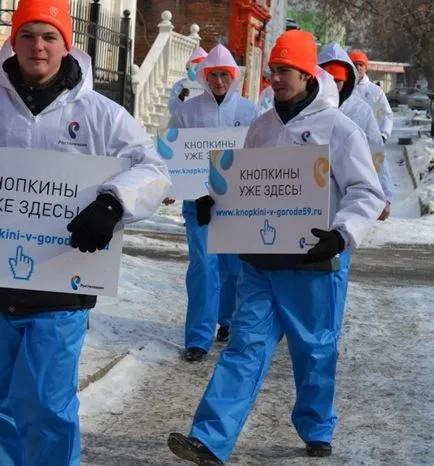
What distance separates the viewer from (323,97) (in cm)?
593

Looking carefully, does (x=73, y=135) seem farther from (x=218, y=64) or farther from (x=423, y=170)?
(x=423, y=170)

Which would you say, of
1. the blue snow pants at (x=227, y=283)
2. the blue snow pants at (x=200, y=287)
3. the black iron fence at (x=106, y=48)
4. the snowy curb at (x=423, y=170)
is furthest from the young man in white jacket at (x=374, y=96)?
the blue snow pants at (x=200, y=287)

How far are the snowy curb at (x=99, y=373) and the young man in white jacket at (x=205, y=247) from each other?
1.93 ft

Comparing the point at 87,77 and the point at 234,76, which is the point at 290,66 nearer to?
the point at 87,77

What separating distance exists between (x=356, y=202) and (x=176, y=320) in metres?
4.22

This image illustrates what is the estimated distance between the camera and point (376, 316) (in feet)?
34.2

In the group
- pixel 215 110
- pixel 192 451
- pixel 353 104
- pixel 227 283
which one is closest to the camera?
pixel 192 451

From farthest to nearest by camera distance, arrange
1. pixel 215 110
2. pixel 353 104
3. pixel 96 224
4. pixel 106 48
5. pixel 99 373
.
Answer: pixel 106 48 → pixel 353 104 → pixel 215 110 → pixel 99 373 → pixel 96 224

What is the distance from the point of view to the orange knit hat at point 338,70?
307 inches

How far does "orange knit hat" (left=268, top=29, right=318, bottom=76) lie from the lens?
5.88m

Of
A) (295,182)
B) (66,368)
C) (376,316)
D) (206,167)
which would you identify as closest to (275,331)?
(295,182)

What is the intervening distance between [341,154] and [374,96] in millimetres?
9482

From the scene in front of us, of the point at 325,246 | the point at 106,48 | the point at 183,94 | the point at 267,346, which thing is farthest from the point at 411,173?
the point at 325,246

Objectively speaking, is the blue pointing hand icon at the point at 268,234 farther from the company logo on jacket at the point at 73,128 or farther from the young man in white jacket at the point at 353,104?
the young man in white jacket at the point at 353,104
